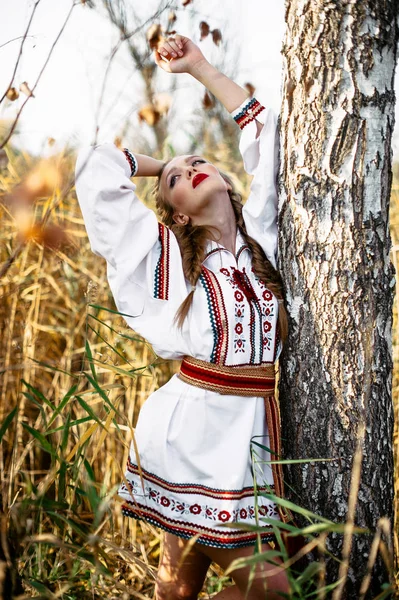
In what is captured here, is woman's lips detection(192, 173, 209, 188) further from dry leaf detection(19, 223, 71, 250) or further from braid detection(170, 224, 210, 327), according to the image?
dry leaf detection(19, 223, 71, 250)

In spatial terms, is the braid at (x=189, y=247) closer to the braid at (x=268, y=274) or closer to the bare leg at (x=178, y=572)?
the braid at (x=268, y=274)

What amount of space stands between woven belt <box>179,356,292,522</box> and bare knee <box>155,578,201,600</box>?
1.33 ft

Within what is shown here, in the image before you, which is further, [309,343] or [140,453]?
[140,453]

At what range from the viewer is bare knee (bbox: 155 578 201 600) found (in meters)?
1.77

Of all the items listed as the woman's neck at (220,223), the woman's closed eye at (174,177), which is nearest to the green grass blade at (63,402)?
the woman's neck at (220,223)

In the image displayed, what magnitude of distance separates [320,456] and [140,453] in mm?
539

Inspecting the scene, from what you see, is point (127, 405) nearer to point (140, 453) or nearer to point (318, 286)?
point (140, 453)

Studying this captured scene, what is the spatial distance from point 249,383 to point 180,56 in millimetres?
1073

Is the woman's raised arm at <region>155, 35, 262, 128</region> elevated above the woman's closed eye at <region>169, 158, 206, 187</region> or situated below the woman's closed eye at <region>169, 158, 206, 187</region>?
above

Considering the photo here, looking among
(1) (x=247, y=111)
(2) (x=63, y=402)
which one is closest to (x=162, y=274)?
(2) (x=63, y=402)

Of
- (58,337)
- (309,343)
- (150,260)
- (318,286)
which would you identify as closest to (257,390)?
(309,343)

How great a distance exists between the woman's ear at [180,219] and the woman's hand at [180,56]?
1.53 feet

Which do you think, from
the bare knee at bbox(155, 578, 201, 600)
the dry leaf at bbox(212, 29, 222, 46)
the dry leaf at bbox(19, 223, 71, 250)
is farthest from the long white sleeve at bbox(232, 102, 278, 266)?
the bare knee at bbox(155, 578, 201, 600)

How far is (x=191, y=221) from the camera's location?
73.9 inches
